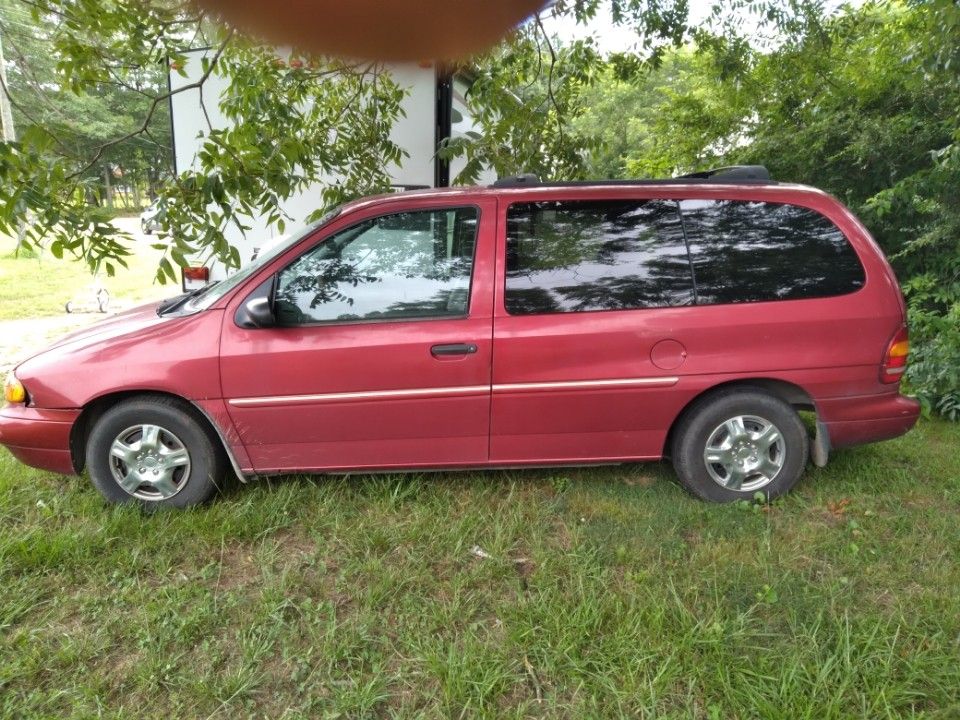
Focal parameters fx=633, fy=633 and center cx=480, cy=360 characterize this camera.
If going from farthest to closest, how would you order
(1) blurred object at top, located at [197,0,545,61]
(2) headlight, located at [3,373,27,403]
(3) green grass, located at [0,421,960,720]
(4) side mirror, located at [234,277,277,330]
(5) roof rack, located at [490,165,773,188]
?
(5) roof rack, located at [490,165,773,188] → (2) headlight, located at [3,373,27,403] → (4) side mirror, located at [234,277,277,330] → (3) green grass, located at [0,421,960,720] → (1) blurred object at top, located at [197,0,545,61]

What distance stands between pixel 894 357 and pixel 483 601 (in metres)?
2.35

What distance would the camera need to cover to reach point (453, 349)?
3.01 meters

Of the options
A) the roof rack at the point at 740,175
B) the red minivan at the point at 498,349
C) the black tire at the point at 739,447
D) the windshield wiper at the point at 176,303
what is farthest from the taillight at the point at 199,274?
the black tire at the point at 739,447

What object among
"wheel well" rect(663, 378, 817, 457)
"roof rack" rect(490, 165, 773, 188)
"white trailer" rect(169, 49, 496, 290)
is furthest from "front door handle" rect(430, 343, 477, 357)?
"white trailer" rect(169, 49, 496, 290)

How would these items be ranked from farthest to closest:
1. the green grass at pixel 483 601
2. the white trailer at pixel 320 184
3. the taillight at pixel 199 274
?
1. the taillight at pixel 199 274
2. the white trailer at pixel 320 184
3. the green grass at pixel 483 601

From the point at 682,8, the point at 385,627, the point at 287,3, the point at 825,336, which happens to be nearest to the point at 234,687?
the point at 385,627

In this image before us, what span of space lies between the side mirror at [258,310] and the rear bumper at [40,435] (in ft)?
3.11

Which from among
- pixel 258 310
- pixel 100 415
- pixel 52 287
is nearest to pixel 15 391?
pixel 100 415

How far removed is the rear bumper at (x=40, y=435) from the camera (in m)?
3.08

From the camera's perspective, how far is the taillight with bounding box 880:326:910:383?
3131 mm

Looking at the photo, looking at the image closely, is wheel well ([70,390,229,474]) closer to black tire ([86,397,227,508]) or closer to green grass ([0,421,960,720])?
black tire ([86,397,227,508])

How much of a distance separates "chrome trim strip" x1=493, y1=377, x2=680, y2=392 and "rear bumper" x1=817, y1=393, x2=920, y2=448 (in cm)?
82

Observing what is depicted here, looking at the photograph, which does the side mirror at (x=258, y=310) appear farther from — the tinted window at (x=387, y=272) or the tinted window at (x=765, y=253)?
the tinted window at (x=765, y=253)

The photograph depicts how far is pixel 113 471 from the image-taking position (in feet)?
10.2
